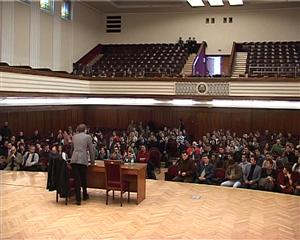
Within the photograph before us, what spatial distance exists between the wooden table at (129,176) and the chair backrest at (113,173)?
13cm

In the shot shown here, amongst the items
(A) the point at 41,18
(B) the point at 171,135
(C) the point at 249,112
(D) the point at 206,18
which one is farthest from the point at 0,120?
(D) the point at 206,18

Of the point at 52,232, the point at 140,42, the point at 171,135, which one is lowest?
the point at 52,232

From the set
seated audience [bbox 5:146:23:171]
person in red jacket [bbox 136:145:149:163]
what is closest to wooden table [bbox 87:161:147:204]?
person in red jacket [bbox 136:145:149:163]

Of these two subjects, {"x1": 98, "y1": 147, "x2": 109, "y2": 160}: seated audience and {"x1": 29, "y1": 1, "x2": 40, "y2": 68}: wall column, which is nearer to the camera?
{"x1": 98, "y1": 147, "x2": 109, "y2": 160}: seated audience

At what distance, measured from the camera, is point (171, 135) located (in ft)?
46.9

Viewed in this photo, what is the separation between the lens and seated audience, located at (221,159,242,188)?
31.5ft

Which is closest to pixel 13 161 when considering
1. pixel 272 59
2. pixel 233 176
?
pixel 233 176

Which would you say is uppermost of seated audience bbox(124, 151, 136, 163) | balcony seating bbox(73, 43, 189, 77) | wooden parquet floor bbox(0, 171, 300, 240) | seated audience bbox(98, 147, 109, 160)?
balcony seating bbox(73, 43, 189, 77)

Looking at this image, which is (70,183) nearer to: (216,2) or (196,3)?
(216,2)

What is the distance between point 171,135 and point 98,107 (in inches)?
203

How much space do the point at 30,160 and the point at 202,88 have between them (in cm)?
614

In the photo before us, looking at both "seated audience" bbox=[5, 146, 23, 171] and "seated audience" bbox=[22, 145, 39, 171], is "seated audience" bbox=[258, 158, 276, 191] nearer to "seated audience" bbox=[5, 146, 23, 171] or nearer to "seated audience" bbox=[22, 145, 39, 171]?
"seated audience" bbox=[22, 145, 39, 171]

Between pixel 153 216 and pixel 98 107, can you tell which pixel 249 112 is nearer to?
pixel 98 107

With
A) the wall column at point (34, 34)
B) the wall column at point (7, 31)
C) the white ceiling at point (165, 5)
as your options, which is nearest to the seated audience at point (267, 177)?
the wall column at point (7, 31)
